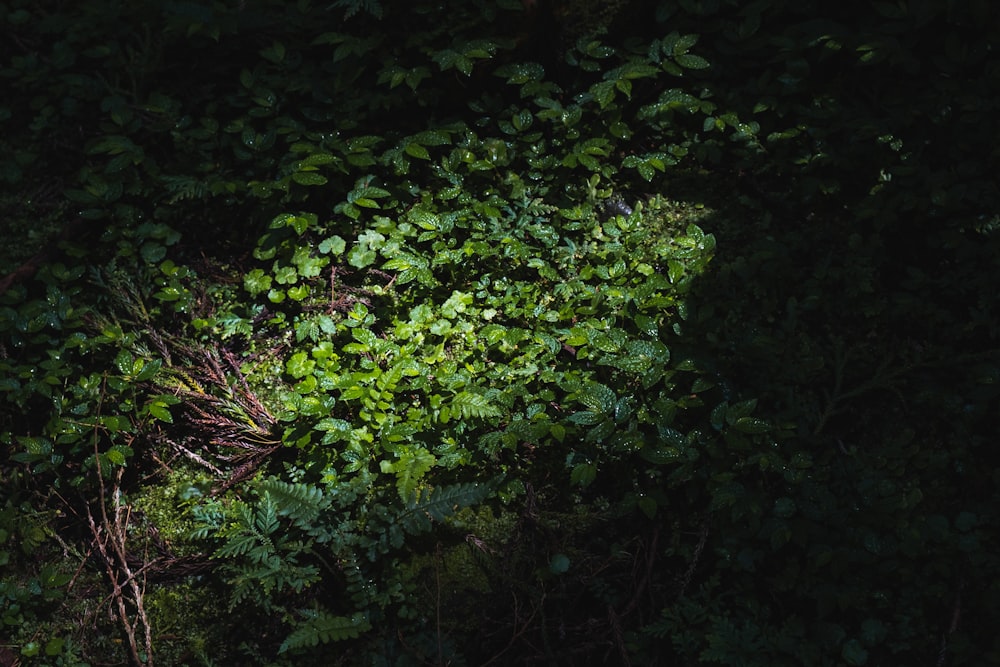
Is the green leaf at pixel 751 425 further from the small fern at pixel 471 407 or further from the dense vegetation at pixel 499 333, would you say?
the small fern at pixel 471 407

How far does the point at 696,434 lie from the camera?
3064mm

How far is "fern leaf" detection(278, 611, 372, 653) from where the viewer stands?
8.87 feet

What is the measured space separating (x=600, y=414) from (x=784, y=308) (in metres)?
1.28

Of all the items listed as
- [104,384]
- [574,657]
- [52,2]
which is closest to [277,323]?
[104,384]

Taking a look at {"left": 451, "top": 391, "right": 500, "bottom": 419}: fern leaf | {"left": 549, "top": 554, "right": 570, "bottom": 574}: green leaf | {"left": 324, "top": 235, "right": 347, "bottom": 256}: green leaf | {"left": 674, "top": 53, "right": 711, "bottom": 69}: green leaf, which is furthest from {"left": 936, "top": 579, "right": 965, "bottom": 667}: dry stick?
{"left": 324, "top": 235, "right": 347, "bottom": 256}: green leaf

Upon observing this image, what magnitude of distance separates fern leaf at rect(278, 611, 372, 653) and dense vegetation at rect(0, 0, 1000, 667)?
0.02 metres

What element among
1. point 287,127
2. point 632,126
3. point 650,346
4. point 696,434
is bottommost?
point 696,434

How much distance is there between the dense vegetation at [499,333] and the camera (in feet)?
9.50

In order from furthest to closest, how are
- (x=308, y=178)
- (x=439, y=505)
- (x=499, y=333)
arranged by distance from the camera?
(x=308, y=178), (x=499, y=333), (x=439, y=505)

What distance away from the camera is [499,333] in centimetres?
348

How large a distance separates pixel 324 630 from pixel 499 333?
1574 millimetres

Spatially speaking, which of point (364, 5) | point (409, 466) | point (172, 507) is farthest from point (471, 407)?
point (364, 5)

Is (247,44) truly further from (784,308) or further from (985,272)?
(985,272)

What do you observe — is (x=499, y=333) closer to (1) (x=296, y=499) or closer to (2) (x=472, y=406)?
A: (2) (x=472, y=406)
